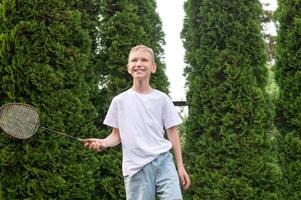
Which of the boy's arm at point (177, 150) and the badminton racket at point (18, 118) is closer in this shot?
the boy's arm at point (177, 150)

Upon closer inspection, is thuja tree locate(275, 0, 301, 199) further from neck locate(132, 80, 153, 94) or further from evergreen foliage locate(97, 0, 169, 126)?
neck locate(132, 80, 153, 94)

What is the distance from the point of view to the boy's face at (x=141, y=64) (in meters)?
4.55

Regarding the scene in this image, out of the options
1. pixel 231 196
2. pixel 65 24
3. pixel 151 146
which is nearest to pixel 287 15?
pixel 231 196

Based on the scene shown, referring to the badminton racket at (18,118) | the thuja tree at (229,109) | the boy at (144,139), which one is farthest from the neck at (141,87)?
the thuja tree at (229,109)

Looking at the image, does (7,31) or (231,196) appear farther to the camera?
(231,196)

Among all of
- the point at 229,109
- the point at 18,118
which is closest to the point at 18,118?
the point at 18,118

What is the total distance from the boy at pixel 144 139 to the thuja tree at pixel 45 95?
2.06m

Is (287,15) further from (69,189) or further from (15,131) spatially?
(15,131)

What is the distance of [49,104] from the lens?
655cm

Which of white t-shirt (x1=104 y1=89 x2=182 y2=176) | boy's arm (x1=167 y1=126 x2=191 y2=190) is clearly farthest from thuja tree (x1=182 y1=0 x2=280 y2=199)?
white t-shirt (x1=104 y1=89 x2=182 y2=176)

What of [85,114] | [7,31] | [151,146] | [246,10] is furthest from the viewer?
[246,10]

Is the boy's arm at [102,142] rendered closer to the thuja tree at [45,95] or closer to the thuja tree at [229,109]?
the thuja tree at [45,95]

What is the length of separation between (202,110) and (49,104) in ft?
7.56

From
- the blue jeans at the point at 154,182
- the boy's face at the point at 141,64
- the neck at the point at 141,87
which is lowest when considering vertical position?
the blue jeans at the point at 154,182
